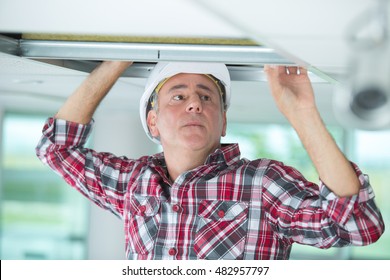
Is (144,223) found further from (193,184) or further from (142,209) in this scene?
(193,184)

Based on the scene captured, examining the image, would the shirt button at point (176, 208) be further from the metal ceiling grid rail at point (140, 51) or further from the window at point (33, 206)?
the window at point (33, 206)

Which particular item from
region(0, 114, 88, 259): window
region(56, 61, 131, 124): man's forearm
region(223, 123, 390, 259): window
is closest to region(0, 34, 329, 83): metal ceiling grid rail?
region(56, 61, 131, 124): man's forearm

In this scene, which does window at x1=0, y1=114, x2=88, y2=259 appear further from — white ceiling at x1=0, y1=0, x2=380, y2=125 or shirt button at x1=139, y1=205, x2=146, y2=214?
white ceiling at x1=0, y1=0, x2=380, y2=125

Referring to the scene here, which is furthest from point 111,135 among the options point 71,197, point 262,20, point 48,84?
point 262,20

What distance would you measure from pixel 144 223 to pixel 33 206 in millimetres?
5697

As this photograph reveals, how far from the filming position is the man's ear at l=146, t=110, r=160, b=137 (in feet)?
7.62

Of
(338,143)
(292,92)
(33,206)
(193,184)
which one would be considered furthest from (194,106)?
(33,206)

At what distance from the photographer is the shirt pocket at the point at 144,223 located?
6.91ft

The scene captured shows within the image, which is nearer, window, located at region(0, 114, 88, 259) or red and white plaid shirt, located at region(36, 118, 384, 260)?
red and white plaid shirt, located at region(36, 118, 384, 260)

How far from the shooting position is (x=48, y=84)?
2.83m

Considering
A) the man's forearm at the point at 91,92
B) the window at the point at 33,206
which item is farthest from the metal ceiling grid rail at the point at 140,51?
the window at the point at 33,206

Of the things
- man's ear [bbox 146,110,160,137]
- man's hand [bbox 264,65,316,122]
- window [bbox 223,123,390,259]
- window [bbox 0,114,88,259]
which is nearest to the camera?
man's hand [bbox 264,65,316,122]

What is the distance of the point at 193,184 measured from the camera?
209 cm

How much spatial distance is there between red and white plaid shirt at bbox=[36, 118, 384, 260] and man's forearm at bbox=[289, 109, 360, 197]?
104 mm
